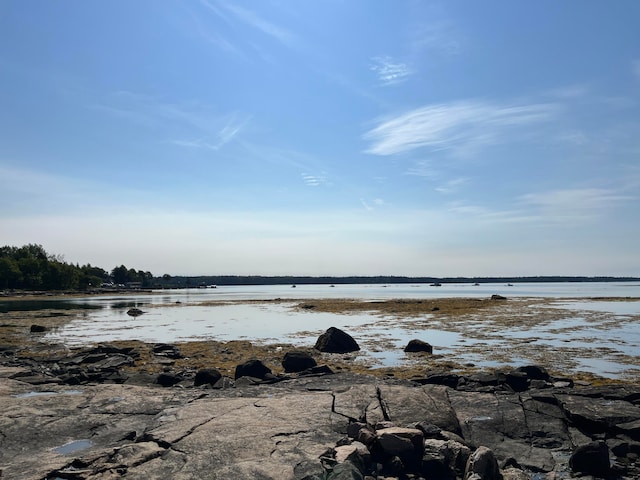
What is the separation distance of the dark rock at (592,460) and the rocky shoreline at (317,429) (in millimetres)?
22

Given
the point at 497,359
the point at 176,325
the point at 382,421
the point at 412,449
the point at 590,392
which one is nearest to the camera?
the point at 412,449

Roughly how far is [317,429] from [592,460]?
5.52 metres

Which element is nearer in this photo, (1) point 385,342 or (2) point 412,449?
(2) point 412,449

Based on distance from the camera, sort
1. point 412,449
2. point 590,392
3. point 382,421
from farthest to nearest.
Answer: point 590,392 < point 382,421 < point 412,449

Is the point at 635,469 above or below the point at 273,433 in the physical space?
below

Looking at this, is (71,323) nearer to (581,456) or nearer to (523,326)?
(523,326)

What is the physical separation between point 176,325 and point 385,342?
2269 cm

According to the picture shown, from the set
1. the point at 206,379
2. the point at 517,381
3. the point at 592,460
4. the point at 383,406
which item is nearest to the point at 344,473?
the point at 383,406

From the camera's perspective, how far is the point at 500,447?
10.2 m

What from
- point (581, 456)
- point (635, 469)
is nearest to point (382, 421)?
point (581, 456)

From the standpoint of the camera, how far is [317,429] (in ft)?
33.6

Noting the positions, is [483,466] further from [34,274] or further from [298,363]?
[34,274]

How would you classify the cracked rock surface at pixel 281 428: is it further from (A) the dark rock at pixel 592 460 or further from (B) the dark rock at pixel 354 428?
(A) the dark rock at pixel 592 460

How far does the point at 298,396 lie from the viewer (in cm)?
1309
